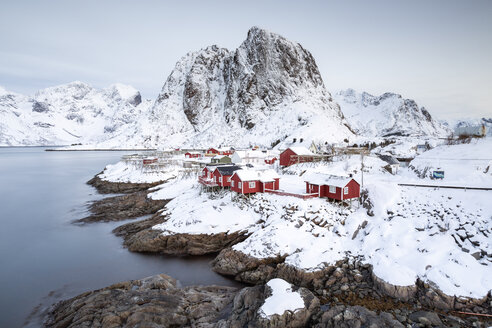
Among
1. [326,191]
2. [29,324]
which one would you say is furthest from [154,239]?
[326,191]

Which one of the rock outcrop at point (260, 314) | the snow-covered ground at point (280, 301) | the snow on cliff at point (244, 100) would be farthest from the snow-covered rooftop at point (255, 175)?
the snow on cliff at point (244, 100)

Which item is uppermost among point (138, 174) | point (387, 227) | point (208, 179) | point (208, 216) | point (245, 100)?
point (245, 100)

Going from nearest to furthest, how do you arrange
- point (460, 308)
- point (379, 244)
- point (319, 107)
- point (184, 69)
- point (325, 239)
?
1. point (460, 308)
2. point (379, 244)
3. point (325, 239)
4. point (319, 107)
5. point (184, 69)

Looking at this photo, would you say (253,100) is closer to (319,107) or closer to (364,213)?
(319,107)

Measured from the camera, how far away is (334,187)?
87.5ft

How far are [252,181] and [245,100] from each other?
11143cm

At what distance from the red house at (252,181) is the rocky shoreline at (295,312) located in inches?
381

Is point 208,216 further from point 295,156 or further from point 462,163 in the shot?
point 462,163

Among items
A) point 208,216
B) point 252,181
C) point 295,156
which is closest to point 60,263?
point 208,216

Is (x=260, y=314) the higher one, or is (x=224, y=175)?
(x=224, y=175)

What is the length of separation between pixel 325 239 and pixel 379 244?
4.30 meters

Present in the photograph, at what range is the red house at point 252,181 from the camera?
3058cm

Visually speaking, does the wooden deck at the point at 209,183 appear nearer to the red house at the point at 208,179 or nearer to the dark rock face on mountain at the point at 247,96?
the red house at the point at 208,179

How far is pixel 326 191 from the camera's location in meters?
27.7
